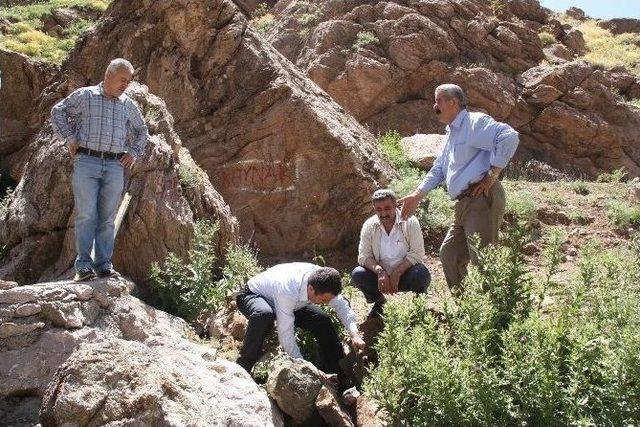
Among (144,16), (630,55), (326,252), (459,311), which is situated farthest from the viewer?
(630,55)

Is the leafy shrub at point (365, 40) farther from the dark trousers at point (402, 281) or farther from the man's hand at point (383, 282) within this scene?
the man's hand at point (383, 282)

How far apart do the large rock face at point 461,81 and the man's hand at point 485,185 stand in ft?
37.8

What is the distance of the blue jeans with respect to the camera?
4.98m

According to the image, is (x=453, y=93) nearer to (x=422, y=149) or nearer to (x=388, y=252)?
(x=388, y=252)

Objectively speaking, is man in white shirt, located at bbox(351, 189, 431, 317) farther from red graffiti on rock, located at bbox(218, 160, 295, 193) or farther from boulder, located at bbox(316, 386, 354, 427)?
red graffiti on rock, located at bbox(218, 160, 295, 193)

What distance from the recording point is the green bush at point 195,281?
227 inches

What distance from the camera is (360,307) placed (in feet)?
20.8

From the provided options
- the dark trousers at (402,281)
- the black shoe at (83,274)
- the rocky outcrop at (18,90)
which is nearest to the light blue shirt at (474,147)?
the dark trousers at (402,281)

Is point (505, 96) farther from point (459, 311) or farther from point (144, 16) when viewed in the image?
point (459, 311)

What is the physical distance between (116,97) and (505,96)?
13326mm

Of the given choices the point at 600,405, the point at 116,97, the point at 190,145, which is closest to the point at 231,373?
the point at 600,405

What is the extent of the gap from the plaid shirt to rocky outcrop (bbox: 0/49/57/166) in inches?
259

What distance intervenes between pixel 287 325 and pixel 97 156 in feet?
6.52

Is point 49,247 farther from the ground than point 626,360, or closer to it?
closer to it
